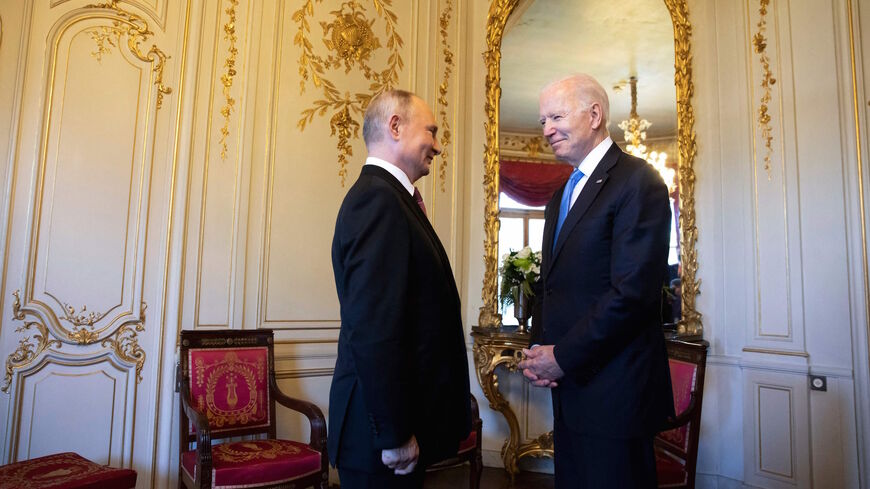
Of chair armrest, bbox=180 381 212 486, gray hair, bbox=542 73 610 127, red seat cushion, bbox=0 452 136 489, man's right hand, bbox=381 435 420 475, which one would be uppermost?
gray hair, bbox=542 73 610 127

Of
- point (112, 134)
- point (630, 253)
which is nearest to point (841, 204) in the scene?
point (630, 253)

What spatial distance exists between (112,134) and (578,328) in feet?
8.05

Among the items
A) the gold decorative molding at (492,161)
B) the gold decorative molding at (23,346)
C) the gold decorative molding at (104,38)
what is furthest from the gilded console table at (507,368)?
the gold decorative molding at (104,38)

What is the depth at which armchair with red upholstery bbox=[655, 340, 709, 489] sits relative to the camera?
2.37 meters

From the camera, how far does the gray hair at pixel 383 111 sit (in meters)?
1.48

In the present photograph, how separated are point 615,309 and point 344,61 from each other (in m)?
2.60

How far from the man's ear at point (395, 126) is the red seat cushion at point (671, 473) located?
1.78m

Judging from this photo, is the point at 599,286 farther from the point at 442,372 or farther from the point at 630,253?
the point at 442,372

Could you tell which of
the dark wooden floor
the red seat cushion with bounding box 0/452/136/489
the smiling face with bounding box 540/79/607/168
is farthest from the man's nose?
the dark wooden floor

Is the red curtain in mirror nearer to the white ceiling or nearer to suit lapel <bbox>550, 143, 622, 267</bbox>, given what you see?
the white ceiling

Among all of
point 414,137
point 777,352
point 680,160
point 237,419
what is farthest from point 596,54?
point 237,419

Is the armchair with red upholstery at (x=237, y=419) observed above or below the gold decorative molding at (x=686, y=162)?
below

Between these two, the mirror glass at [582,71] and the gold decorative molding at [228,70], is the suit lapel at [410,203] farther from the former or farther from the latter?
the mirror glass at [582,71]

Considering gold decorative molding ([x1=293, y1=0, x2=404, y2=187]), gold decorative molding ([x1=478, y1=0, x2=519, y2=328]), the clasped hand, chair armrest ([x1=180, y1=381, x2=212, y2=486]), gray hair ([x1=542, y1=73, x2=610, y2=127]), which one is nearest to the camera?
the clasped hand
